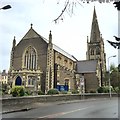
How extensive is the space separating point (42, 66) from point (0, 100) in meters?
37.1

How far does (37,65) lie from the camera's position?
59375mm

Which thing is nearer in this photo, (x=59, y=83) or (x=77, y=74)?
(x=59, y=83)

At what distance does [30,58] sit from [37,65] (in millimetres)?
3128

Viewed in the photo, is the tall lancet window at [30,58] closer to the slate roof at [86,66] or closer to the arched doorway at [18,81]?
the arched doorway at [18,81]

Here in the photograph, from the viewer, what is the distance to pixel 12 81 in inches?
2199

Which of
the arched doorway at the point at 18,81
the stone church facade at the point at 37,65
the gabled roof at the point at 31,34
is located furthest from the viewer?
the gabled roof at the point at 31,34

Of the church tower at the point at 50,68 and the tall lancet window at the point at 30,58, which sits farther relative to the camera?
the tall lancet window at the point at 30,58

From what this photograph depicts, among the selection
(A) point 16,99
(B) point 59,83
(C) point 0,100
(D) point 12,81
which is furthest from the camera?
(B) point 59,83

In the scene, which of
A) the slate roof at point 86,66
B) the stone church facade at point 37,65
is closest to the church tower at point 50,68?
the stone church facade at point 37,65

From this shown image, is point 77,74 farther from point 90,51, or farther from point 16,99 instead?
point 16,99

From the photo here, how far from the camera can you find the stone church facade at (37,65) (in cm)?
5544

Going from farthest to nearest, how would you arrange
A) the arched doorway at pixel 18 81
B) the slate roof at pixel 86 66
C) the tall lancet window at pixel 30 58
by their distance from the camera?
the slate roof at pixel 86 66 < the tall lancet window at pixel 30 58 < the arched doorway at pixel 18 81

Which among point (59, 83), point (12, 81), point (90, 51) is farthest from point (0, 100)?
point (90, 51)

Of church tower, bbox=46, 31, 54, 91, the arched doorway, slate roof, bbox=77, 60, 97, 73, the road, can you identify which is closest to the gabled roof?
church tower, bbox=46, 31, 54, 91
